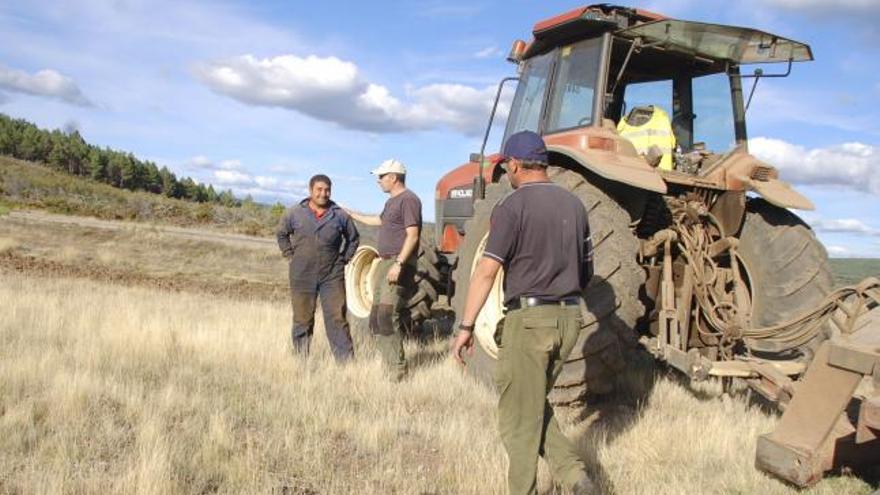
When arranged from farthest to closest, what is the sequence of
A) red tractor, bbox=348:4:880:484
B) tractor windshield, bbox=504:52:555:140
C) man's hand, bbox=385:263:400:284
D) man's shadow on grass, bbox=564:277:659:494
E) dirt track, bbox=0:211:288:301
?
dirt track, bbox=0:211:288:301
tractor windshield, bbox=504:52:555:140
man's hand, bbox=385:263:400:284
red tractor, bbox=348:4:880:484
man's shadow on grass, bbox=564:277:659:494

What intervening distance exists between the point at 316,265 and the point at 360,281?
2175mm

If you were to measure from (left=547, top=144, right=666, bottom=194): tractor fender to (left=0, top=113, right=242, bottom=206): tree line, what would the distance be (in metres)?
73.5

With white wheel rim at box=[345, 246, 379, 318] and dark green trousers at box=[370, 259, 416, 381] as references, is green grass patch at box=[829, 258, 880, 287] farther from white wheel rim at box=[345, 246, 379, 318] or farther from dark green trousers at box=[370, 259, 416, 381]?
white wheel rim at box=[345, 246, 379, 318]

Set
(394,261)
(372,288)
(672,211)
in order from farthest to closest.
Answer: (372,288) < (394,261) < (672,211)

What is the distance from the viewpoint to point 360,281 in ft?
29.2

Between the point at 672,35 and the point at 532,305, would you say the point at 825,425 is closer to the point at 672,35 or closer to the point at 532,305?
the point at 532,305

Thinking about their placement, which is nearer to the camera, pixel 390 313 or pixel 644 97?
pixel 390 313

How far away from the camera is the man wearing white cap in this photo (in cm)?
648

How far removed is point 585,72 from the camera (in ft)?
19.7

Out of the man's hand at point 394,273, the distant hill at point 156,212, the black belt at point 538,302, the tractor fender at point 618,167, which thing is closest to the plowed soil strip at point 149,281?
the man's hand at point 394,273

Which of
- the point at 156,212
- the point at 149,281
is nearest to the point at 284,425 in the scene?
the point at 149,281

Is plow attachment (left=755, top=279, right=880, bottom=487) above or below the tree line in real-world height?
below

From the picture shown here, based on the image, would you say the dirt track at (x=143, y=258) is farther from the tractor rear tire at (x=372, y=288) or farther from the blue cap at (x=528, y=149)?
the blue cap at (x=528, y=149)

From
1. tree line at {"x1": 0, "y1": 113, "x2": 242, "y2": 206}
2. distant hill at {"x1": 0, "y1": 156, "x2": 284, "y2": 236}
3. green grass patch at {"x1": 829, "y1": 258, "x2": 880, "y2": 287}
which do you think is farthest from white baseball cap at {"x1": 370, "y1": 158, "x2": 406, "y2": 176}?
tree line at {"x1": 0, "y1": 113, "x2": 242, "y2": 206}
